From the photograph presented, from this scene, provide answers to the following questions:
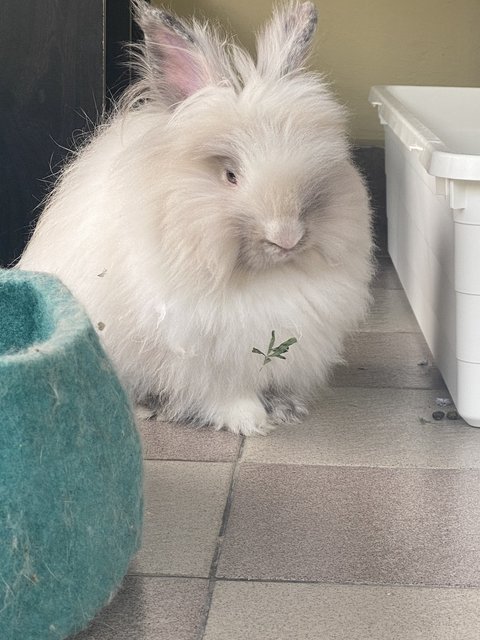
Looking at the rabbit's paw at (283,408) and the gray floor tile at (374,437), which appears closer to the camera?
the gray floor tile at (374,437)

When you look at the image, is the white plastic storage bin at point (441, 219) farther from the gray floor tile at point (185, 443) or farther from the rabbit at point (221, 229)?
the gray floor tile at point (185, 443)

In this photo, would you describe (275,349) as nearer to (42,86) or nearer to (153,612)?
(153,612)

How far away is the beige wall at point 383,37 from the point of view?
11.3 feet

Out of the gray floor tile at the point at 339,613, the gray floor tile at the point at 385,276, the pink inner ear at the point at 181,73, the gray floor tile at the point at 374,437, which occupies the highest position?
the pink inner ear at the point at 181,73

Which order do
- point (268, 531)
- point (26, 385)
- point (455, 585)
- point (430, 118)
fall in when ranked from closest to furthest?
point (26, 385) < point (455, 585) < point (268, 531) < point (430, 118)

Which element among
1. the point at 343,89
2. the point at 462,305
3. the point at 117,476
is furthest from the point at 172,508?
the point at 343,89

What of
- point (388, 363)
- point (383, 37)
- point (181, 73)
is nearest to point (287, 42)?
point (181, 73)

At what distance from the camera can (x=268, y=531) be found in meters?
1.52

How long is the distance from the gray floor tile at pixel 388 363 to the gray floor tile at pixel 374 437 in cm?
9

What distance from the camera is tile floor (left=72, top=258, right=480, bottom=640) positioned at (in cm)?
128

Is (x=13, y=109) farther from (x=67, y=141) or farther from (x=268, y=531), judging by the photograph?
(x=268, y=531)

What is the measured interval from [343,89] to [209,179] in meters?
1.94

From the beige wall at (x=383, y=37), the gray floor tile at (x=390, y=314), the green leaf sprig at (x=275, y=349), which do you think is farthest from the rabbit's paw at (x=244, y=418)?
the beige wall at (x=383, y=37)

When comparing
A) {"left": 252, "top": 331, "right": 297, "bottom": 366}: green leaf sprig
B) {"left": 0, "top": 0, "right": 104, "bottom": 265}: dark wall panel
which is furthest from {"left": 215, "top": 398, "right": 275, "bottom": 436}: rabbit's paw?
{"left": 0, "top": 0, "right": 104, "bottom": 265}: dark wall panel
